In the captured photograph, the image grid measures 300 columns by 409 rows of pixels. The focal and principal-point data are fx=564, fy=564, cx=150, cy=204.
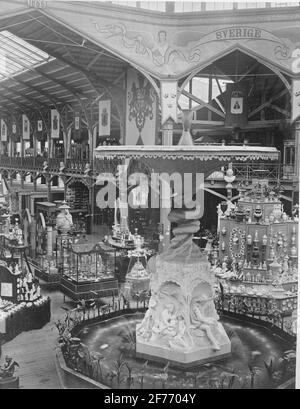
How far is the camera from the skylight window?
19970mm

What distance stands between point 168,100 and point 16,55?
658 cm

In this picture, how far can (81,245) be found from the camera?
19.6 m

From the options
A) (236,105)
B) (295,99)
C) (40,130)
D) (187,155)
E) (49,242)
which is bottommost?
(49,242)

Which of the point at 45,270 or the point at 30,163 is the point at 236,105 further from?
the point at 30,163

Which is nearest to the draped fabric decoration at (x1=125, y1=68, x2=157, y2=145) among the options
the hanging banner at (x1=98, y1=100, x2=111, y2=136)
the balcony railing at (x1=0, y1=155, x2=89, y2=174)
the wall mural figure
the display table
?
the hanging banner at (x1=98, y1=100, x2=111, y2=136)

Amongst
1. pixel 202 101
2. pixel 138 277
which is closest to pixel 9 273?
pixel 138 277

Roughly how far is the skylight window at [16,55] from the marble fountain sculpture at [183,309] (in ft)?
38.3

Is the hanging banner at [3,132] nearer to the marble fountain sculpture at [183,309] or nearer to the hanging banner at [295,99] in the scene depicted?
the hanging banner at [295,99]

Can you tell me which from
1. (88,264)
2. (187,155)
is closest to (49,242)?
(88,264)

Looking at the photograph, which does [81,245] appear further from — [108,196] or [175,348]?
[175,348]

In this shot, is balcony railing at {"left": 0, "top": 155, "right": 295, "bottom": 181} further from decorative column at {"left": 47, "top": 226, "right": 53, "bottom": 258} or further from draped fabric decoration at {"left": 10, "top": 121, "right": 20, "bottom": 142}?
decorative column at {"left": 47, "top": 226, "right": 53, "bottom": 258}

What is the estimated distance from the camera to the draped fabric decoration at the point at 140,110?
2094 centimetres

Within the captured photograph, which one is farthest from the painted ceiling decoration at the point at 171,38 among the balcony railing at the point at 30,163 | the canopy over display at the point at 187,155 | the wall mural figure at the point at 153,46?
the balcony railing at the point at 30,163

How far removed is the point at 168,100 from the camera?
19859 mm
